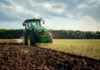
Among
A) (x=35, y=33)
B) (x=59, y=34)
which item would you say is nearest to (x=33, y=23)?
(x=35, y=33)

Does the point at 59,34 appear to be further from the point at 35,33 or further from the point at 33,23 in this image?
the point at 35,33

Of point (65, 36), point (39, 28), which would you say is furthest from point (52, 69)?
point (65, 36)

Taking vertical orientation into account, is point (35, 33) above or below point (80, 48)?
above

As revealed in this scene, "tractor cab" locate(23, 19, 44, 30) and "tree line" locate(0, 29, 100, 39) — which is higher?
"tractor cab" locate(23, 19, 44, 30)

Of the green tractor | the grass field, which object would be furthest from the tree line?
the grass field

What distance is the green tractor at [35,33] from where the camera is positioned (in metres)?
13.1

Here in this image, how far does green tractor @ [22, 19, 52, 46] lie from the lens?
42.9 ft

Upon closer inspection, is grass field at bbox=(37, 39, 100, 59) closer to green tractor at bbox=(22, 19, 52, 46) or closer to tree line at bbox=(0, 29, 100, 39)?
green tractor at bbox=(22, 19, 52, 46)

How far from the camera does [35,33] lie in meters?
13.4

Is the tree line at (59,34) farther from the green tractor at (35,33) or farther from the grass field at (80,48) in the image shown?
the grass field at (80,48)

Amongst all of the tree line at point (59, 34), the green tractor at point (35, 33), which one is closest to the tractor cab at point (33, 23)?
the green tractor at point (35, 33)

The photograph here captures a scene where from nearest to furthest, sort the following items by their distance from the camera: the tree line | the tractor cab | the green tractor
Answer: the green tractor → the tractor cab → the tree line

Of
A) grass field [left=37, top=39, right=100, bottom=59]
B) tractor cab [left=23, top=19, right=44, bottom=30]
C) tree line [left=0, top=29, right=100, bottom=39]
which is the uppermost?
tractor cab [left=23, top=19, right=44, bottom=30]

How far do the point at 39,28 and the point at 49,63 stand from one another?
A: 25.7 feet
